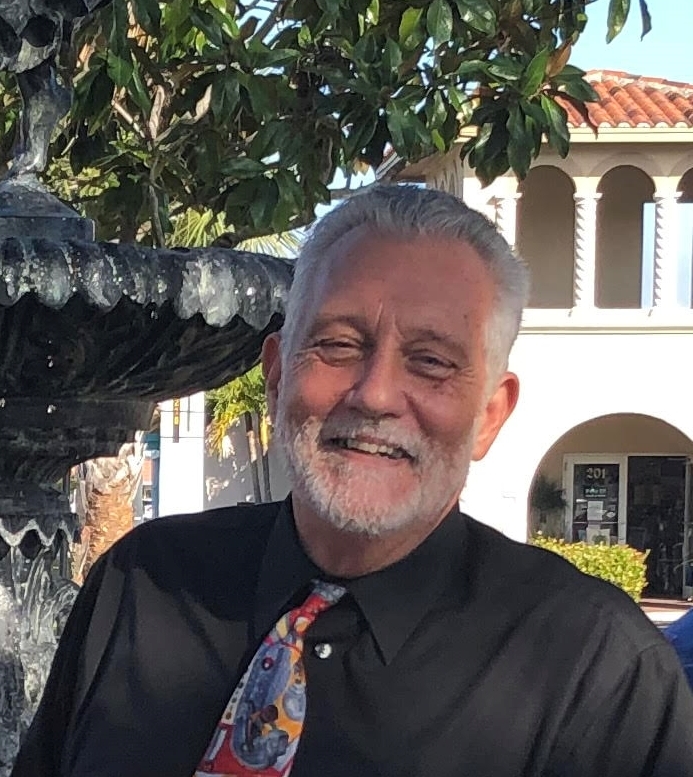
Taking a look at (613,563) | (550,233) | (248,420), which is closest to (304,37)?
(613,563)

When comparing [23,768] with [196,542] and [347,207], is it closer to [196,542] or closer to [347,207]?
[196,542]

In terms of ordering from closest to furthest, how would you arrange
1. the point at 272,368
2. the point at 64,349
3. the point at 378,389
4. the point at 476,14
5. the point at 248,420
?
the point at 378,389
the point at 272,368
the point at 64,349
the point at 476,14
the point at 248,420

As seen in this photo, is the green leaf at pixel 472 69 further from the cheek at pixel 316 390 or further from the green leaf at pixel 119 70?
the cheek at pixel 316 390

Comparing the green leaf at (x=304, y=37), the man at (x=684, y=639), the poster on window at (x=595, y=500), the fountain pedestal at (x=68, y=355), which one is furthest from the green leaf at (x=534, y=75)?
the poster on window at (x=595, y=500)

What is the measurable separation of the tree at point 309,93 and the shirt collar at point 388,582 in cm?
311

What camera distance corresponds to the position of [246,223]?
5750 millimetres

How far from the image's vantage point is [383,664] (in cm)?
192

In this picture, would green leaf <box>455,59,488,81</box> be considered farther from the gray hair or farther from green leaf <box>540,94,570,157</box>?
the gray hair

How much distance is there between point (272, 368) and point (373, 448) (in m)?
0.29

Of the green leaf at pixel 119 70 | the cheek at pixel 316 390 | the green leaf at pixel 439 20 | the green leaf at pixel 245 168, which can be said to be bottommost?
the cheek at pixel 316 390

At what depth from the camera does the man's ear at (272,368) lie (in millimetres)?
2112

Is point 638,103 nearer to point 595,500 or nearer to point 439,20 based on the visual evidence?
point 595,500

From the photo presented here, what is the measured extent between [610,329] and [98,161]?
47.1 ft

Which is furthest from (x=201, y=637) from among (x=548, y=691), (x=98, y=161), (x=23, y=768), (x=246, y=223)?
(x=98, y=161)
